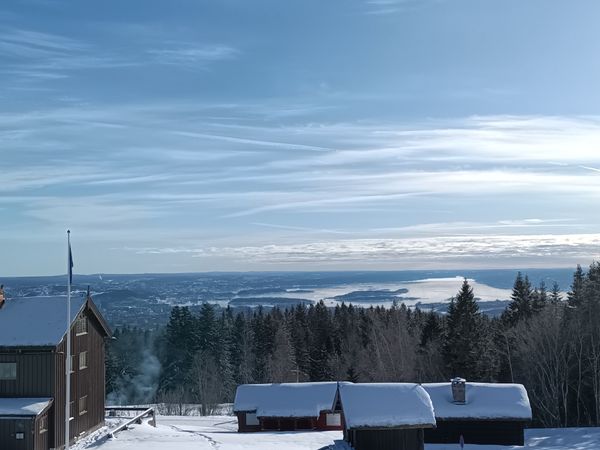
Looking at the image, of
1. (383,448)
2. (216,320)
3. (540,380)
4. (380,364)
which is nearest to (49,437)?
(383,448)

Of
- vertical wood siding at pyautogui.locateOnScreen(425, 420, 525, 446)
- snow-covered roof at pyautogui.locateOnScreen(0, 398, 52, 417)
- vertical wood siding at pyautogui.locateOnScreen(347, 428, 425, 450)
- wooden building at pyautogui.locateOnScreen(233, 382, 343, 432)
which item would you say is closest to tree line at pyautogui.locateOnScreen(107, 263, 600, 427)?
wooden building at pyautogui.locateOnScreen(233, 382, 343, 432)

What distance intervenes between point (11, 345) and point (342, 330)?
196 ft

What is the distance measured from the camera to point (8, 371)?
3222 centimetres

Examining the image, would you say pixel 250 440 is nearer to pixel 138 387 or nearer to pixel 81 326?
pixel 81 326

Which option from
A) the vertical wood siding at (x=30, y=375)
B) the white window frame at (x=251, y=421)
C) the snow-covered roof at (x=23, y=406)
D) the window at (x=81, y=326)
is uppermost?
the window at (x=81, y=326)

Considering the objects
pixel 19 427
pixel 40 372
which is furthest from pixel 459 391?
pixel 19 427

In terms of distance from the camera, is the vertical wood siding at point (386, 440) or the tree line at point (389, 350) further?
the tree line at point (389, 350)

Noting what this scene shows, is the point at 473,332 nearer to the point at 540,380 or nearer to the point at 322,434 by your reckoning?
the point at 540,380

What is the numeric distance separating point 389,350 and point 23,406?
45887 mm

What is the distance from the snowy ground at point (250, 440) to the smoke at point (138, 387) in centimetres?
4257

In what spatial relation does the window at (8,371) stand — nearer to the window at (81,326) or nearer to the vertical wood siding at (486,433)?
the window at (81,326)

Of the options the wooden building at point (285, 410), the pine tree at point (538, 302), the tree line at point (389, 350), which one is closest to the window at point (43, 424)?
the wooden building at point (285, 410)

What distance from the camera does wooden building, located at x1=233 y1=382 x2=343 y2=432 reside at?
45.9 meters

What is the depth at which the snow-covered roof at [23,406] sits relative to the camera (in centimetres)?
3020
